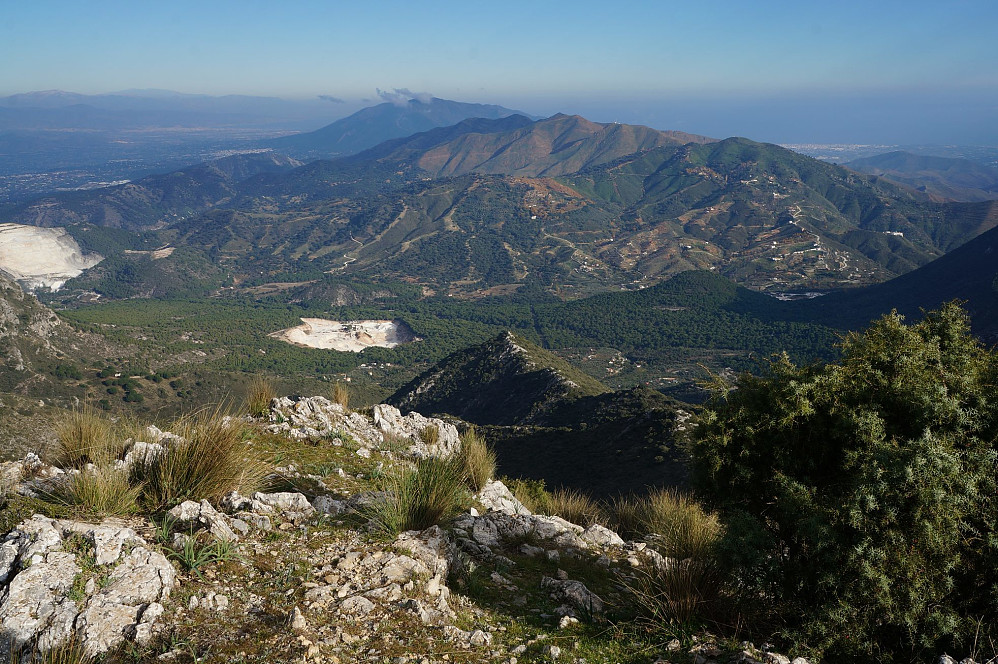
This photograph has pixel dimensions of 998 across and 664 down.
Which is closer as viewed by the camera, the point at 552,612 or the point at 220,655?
the point at 220,655

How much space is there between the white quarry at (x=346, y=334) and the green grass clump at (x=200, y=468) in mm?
125441

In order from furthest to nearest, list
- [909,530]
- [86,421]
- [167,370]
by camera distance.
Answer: [167,370], [86,421], [909,530]

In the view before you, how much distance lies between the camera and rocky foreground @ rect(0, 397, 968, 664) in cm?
405

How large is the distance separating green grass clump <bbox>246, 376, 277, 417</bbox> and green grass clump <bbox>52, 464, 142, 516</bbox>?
635cm

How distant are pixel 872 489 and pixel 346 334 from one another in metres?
144

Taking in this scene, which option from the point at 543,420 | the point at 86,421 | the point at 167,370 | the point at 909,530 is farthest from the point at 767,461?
the point at 167,370

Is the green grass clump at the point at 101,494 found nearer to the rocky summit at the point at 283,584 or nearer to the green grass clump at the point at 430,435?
the rocky summit at the point at 283,584

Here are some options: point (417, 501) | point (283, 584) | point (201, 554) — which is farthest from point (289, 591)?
point (417, 501)

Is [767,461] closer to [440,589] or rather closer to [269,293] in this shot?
[440,589]

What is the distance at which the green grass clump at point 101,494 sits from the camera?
5.41 metres

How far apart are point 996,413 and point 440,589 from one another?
5529 millimetres

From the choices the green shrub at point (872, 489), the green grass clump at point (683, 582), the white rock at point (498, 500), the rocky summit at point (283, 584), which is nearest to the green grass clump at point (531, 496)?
the white rock at point (498, 500)

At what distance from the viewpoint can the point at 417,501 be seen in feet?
22.0

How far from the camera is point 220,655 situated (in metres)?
3.92
